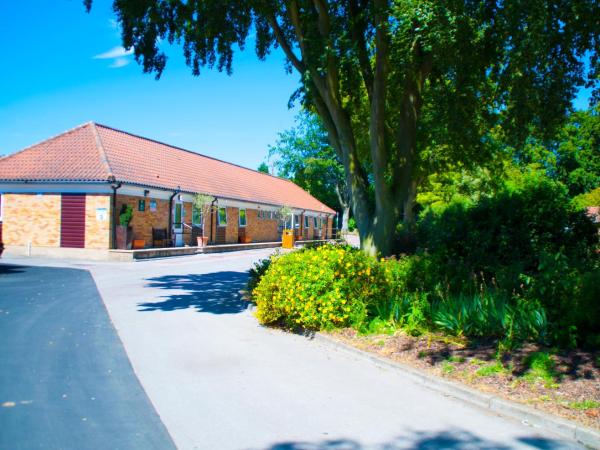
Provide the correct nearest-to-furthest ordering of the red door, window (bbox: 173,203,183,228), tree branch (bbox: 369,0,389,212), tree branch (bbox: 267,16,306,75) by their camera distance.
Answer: tree branch (bbox: 369,0,389,212) → tree branch (bbox: 267,16,306,75) → the red door → window (bbox: 173,203,183,228)

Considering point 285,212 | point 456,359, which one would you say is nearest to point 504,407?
point 456,359

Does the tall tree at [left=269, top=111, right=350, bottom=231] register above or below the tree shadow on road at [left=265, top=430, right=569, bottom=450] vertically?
above

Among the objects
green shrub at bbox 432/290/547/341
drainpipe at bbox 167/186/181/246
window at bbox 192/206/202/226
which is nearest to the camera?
green shrub at bbox 432/290/547/341

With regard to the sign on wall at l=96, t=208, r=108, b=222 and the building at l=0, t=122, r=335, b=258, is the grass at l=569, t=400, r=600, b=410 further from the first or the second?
the sign on wall at l=96, t=208, r=108, b=222

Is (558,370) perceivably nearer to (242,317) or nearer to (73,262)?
(242,317)

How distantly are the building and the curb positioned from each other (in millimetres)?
17631

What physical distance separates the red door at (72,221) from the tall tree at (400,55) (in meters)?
11.8

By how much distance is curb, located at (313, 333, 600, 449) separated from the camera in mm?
4234

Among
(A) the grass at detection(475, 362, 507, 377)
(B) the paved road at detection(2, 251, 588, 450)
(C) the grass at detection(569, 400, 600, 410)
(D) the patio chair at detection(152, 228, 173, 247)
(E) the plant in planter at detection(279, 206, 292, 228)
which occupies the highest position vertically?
(E) the plant in planter at detection(279, 206, 292, 228)

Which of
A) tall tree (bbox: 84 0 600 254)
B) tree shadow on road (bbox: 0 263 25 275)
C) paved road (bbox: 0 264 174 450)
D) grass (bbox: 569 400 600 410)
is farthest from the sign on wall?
grass (bbox: 569 400 600 410)

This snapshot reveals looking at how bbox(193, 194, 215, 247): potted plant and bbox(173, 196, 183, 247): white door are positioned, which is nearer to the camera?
bbox(173, 196, 183, 247): white door

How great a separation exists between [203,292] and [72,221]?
12.1 meters

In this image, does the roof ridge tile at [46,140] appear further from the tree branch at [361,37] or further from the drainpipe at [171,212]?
the tree branch at [361,37]

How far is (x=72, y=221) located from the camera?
72.1 feet
